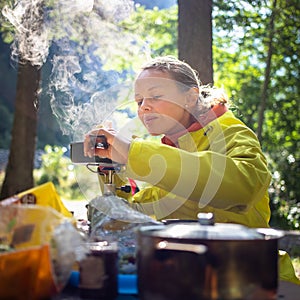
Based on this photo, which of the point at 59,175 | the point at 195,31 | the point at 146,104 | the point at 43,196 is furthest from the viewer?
the point at 59,175

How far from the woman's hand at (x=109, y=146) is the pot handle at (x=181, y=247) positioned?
44 cm

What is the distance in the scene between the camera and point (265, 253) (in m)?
1.00

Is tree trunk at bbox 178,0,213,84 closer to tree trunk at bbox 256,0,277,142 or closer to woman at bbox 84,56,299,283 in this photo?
woman at bbox 84,56,299,283

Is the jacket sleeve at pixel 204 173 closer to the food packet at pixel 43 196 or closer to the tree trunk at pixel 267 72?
the food packet at pixel 43 196

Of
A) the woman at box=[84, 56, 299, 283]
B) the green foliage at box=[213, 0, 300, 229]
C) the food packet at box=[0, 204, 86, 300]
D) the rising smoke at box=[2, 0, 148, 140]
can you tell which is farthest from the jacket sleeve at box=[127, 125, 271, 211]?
the green foliage at box=[213, 0, 300, 229]

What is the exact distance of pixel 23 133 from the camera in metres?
6.64

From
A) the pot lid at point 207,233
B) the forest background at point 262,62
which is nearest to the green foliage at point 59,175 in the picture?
the forest background at point 262,62

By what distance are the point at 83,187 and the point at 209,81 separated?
7.57ft

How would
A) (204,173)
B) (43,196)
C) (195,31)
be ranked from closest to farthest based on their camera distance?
(43,196)
(204,173)
(195,31)

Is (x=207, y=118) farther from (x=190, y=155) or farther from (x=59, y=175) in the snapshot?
(x=59, y=175)

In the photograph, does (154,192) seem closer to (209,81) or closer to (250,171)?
(250,171)

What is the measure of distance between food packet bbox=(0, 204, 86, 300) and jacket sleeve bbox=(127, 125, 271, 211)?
0.31 metres

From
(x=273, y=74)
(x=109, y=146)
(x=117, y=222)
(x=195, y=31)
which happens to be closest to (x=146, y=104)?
(x=109, y=146)

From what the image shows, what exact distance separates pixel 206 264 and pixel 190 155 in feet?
1.70
